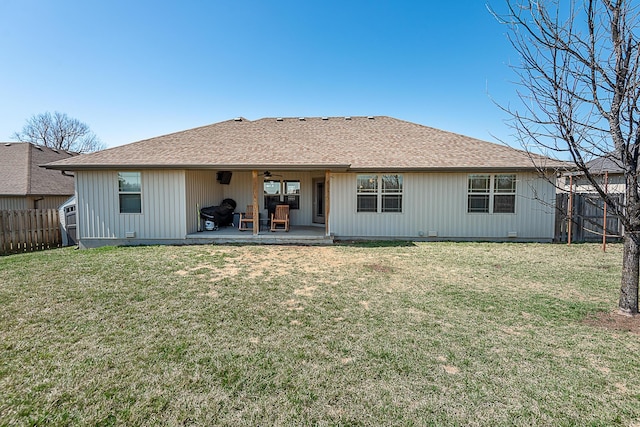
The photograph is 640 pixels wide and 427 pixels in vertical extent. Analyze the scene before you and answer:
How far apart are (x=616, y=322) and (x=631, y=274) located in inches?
27.4

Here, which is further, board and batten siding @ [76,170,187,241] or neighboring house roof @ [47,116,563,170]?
board and batten siding @ [76,170,187,241]

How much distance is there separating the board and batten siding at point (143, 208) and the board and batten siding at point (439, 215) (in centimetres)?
510

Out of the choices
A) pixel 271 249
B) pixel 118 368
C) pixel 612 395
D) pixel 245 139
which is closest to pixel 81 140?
pixel 245 139

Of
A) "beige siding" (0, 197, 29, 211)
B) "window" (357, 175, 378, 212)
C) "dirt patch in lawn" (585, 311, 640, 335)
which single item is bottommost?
"dirt patch in lawn" (585, 311, 640, 335)

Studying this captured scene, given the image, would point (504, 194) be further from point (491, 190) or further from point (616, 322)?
point (616, 322)

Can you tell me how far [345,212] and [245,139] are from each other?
17.1ft

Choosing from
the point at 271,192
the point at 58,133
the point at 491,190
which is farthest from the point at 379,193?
the point at 58,133

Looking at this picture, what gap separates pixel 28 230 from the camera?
28.9ft

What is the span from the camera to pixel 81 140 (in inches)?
1404

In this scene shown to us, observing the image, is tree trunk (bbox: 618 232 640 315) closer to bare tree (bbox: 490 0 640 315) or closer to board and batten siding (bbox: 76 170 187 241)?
bare tree (bbox: 490 0 640 315)

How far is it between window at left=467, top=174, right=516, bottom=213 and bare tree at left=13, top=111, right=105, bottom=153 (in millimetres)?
41065

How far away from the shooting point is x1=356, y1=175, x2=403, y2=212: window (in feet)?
31.6

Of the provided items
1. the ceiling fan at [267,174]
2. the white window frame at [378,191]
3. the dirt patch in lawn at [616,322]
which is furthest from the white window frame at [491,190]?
the ceiling fan at [267,174]

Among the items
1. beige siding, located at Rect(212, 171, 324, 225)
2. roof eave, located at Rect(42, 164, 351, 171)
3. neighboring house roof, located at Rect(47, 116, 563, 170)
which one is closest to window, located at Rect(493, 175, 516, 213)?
neighboring house roof, located at Rect(47, 116, 563, 170)
